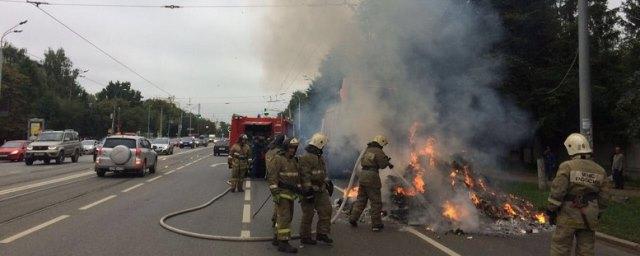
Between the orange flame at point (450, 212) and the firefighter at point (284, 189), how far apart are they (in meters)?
3.17

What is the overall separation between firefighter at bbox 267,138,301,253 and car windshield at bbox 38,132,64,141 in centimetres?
2436

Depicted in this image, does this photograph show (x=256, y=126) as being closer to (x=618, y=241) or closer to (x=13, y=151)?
(x=618, y=241)

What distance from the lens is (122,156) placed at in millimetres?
18016

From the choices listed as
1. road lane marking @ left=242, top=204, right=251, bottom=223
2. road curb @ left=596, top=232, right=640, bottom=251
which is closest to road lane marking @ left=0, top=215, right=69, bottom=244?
road lane marking @ left=242, top=204, right=251, bottom=223

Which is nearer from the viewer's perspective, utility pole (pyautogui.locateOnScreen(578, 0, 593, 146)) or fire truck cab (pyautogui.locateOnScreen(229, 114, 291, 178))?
utility pole (pyautogui.locateOnScreen(578, 0, 593, 146))

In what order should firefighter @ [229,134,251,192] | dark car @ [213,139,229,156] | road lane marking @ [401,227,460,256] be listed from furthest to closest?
dark car @ [213,139,229,156] < firefighter @ [229,134,251,192] < road lane marking @ [401,227,460,256]

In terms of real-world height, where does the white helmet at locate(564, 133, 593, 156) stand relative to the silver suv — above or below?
above

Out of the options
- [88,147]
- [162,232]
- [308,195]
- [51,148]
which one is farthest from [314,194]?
[88,147]

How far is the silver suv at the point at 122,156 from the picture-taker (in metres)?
18.0

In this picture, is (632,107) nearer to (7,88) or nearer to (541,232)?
(541,232)

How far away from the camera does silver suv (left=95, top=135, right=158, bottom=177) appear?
18.0 meters

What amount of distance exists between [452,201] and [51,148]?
23965mm

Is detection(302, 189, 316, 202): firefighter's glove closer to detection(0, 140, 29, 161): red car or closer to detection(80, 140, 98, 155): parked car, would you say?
detection(0, 140, 29, 161): red car

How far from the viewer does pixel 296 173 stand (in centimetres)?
728
